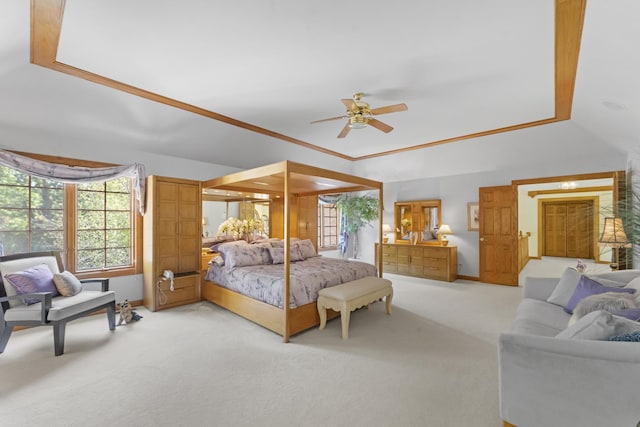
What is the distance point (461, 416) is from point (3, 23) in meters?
4.56

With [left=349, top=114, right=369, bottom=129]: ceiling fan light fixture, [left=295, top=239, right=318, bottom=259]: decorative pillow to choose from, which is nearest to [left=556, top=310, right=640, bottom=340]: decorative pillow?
[left=349, top=114, right=369, bottom=129]: ceiling fan light fixture

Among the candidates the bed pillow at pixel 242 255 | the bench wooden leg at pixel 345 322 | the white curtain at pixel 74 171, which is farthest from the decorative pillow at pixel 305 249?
the white curtain at pixel 74 171

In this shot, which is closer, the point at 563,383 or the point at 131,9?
the point at 563,383

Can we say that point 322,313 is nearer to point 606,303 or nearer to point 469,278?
point 606,303

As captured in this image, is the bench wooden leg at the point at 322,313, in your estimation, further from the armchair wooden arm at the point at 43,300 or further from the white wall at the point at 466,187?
the white wall at the point at 466,187

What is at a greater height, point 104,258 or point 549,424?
point 104,258

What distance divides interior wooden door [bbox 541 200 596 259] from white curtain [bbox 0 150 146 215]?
11.4 m

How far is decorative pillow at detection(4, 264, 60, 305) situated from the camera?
292cm

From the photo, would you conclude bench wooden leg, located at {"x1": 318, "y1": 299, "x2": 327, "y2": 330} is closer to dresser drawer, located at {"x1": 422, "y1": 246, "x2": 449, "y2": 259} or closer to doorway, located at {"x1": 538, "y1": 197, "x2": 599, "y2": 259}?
dresser drawer, located at {"x1": 422, "y1": 246, "x2": 449, "y2": 259}

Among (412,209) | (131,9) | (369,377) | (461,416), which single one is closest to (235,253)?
(369,377)

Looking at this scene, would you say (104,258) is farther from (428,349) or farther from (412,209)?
(412,209)

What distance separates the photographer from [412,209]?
7133 millimetres

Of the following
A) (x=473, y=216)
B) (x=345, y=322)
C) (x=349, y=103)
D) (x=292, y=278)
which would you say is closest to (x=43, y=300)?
(x=292, y=278)

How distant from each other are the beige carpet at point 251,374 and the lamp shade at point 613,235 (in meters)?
1.54
